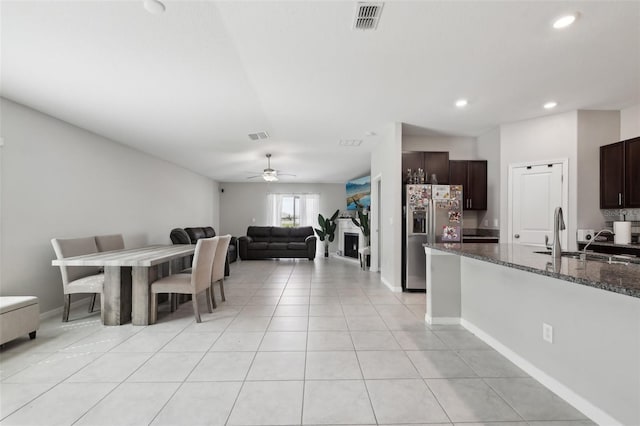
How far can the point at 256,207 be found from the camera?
9969 mm

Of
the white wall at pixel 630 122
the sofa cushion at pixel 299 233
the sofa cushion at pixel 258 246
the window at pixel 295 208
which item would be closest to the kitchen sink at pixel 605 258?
the white wall at pixel 630 122

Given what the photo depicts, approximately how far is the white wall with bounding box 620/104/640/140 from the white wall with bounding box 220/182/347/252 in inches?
276

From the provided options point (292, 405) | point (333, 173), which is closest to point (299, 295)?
point (292, 405)

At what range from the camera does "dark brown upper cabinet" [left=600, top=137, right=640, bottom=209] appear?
11.6 ft

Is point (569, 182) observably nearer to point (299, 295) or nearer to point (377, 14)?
point (377, 14)

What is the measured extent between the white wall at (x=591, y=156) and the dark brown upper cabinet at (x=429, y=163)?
68.9 inches

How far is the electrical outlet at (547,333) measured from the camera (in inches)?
76.6

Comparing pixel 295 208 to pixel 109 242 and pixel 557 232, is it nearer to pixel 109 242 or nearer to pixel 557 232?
pixel 109 242

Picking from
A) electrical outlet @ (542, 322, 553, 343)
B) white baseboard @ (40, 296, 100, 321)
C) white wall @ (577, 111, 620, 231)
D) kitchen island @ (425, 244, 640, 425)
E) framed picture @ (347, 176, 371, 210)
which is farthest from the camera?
framed picture @ (347, 176, 371, 210)

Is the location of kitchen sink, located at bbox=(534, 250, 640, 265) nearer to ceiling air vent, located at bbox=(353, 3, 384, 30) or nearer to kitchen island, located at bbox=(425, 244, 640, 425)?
kitchen island, located at bbox=(425, 244, 640, 425)

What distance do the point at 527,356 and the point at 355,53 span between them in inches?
110

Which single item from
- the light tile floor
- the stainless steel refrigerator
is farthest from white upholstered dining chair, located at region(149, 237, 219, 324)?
the stainless steel refrigerator

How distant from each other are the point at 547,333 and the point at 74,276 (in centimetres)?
476

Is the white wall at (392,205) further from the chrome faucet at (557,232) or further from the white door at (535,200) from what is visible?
the chrome faucet at (557,232)
